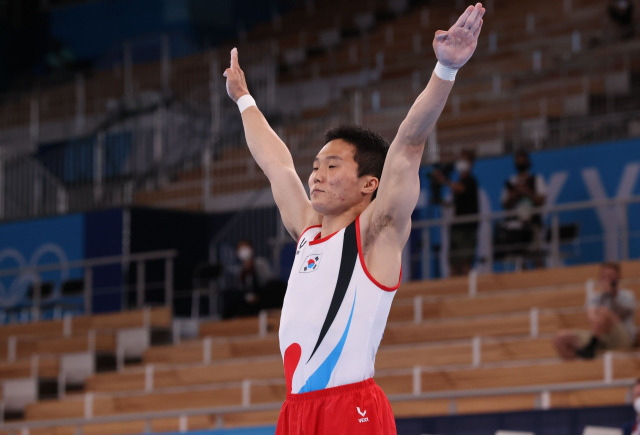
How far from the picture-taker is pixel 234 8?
27125 mm

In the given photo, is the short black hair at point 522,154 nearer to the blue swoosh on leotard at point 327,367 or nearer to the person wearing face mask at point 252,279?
the person wearing face mask at point 252,279

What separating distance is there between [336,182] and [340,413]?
1.00m

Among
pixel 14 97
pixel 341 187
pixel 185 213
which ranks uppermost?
pixel 14 97

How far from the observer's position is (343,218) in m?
5.36

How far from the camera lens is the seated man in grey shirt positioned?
36.5ft

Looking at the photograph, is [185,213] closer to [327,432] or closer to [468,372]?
[468,372]

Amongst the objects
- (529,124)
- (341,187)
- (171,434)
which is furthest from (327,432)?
(529,124)

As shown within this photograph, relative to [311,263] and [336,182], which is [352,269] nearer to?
[311,263]

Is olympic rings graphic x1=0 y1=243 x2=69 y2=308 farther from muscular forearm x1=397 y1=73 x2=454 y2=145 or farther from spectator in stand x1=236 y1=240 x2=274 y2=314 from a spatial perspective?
muscular forearm x1=397 y1=73 x2=454 y2=145

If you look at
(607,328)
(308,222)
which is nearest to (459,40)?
(308,222)

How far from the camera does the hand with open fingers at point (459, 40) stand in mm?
4918

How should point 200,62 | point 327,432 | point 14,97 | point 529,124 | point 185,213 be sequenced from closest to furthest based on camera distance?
point 327,432 → point 529,124 → point 185,213 → point 200,62 → point 14,97

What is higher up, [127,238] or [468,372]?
[127,238]

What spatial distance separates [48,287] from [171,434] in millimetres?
7830
